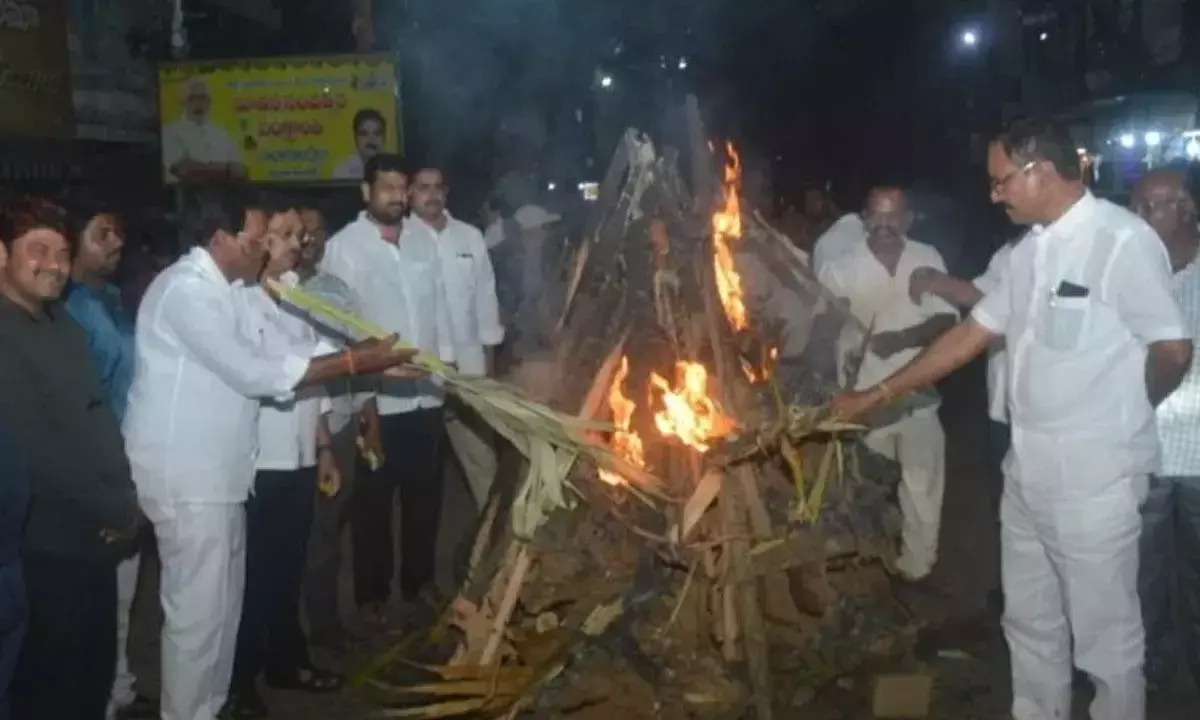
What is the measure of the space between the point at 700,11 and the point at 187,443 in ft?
72.8

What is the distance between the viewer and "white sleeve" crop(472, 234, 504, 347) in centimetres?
720

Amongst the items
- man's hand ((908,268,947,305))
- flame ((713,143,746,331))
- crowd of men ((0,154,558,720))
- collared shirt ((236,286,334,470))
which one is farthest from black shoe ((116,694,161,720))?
man's hand ((908,268,947,305))

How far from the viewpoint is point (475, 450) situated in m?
7.32

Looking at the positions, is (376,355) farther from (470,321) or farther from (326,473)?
(470,321)

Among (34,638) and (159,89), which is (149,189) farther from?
(34,638)

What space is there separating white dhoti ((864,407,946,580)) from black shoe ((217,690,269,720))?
3.29m

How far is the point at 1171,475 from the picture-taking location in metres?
5.27

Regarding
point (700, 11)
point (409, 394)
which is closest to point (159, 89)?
point (409, 394)

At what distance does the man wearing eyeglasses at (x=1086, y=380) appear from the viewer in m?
4.20

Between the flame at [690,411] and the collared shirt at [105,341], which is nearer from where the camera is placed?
the collared shirt at [105,341]

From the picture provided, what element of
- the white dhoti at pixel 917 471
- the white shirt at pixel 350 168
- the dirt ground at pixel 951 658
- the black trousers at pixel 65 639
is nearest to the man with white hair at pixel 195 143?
the white shirt at pixel 350 168

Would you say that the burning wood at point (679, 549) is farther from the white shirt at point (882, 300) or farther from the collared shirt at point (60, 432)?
the collared shirt at point (60, 432)

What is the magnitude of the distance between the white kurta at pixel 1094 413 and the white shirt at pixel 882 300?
2.06 meters

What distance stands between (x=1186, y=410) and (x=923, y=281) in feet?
4.93
